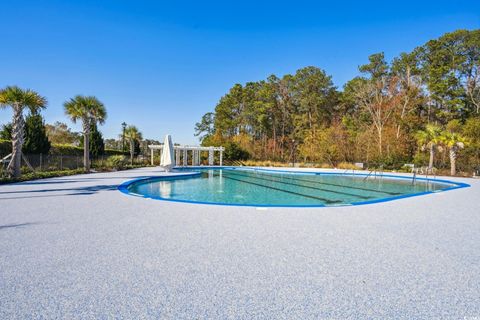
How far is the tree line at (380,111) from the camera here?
67.9 feet

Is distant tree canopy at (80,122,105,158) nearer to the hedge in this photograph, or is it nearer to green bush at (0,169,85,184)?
the hedge

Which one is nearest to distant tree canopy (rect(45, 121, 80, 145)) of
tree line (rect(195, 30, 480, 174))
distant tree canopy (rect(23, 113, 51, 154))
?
tree line (rect(195, 30, 480, 174))

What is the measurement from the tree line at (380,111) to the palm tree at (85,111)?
582 inches

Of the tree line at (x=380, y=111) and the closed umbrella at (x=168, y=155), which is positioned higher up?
the tree line at (x=380, y=111)

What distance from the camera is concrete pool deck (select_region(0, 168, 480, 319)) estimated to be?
194 cm

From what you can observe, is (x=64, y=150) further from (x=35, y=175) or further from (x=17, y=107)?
(x=17, y=107)

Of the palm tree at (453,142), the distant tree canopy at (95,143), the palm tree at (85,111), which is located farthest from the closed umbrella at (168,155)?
the palm tree at (453,142)

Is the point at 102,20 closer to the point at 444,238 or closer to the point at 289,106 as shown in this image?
the point at 444,238

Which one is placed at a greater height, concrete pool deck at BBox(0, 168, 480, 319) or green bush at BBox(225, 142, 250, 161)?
green bush at BBox(225, 142, 250, 161)

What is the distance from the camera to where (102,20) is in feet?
41.0

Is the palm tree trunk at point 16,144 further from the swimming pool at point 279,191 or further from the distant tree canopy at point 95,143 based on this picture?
the distant tree canopy at point 95,143

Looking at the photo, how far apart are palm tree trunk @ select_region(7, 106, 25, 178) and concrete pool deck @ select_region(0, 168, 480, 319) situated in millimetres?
7568

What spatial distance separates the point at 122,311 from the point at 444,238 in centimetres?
415

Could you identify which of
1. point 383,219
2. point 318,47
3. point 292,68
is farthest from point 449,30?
point 383,219
